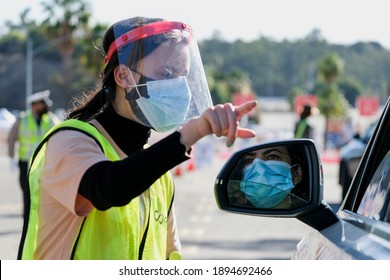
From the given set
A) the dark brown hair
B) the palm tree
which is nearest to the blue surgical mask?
the dark brown hair

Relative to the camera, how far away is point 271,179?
2475 millimetres

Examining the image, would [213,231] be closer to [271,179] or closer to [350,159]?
[350,159]

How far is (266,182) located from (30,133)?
381 inches

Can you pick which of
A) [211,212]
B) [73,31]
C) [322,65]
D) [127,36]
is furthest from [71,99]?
[322,65]

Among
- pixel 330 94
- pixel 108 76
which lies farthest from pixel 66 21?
pixel 108 76

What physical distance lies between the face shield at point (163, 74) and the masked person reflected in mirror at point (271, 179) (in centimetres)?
33

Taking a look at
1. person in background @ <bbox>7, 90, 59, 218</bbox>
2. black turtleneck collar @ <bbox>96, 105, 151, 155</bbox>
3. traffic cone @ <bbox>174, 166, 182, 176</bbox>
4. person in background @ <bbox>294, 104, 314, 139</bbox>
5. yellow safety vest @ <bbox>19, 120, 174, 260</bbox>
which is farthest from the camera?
traffic cone @ <bbox>174, 166, 182, 176</bbox>

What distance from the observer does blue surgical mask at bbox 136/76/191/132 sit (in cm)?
273

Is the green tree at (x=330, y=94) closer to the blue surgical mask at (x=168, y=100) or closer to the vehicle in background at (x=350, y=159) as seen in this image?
the vehicle in background at (x=350, y=159)

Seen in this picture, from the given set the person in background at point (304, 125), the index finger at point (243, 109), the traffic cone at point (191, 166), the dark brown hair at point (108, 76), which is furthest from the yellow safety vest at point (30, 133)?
the traffic cone at point (191, 166)

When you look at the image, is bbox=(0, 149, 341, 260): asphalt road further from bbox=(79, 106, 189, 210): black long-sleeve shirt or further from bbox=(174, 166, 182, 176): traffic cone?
bbox=(79, 106, 189, 210): black long-sleeve shirt

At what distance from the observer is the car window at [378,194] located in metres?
2.50

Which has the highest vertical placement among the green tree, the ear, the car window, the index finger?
the index finger

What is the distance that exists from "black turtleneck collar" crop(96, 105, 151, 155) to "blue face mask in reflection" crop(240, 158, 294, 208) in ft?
1.65
